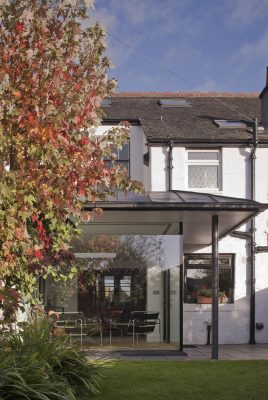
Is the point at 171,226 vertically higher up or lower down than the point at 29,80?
lower down

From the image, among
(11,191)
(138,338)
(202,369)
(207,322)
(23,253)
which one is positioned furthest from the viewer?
(207,322)

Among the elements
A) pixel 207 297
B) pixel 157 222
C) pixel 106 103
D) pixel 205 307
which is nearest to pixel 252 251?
pixel 207 297

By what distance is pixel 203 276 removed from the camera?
1977cm

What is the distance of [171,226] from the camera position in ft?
49.0

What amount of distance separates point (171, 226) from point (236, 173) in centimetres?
563

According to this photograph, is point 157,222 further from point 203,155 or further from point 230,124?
point 230,124

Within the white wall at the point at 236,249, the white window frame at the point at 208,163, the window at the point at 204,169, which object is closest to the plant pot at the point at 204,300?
the white wall at the point at 236,249

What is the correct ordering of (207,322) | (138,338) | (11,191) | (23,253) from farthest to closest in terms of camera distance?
(207,322) → (138,338) → (23,253) → (11,191)

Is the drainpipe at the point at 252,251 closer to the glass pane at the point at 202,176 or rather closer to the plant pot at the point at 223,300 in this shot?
the plant pot at the point at 223,300

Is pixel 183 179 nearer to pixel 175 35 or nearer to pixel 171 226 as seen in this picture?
pixel 171 226

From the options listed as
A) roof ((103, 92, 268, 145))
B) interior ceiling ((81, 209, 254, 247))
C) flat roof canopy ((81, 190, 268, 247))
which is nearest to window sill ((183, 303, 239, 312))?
flat roof canopy ((81, 190, 268, 247))

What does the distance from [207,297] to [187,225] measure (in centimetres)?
476

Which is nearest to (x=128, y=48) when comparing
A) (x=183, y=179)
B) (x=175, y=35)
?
(x=175, y=35)

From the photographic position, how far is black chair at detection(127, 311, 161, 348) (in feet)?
47.1
